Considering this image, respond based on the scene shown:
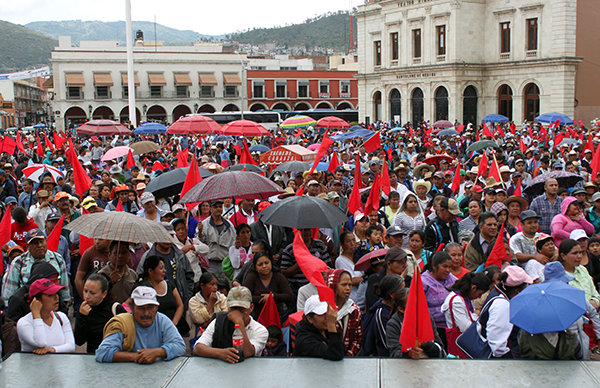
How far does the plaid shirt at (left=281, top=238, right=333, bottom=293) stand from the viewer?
6.09 metres

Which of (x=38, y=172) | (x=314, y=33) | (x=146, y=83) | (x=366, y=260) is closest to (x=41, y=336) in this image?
(x=366, y=260)

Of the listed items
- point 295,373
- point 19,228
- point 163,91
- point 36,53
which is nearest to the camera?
point 295,373

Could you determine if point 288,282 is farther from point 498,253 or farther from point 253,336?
point 498,253

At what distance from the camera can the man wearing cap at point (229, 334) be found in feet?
14.3

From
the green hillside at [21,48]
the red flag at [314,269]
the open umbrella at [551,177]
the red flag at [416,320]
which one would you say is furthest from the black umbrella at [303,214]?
the green hillside at [21,48]

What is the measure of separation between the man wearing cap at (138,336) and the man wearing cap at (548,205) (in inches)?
240

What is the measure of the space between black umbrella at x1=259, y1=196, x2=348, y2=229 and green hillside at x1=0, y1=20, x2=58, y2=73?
15625 centimetres

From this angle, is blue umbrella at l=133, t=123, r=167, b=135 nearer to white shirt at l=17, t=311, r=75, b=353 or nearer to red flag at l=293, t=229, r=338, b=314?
red flag at l=293, t=229, r=338, b=314

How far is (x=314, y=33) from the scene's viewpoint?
529ft

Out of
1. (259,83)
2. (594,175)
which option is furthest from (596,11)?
(259,83)

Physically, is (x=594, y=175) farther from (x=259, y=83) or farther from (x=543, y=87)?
(x=259, y=83)

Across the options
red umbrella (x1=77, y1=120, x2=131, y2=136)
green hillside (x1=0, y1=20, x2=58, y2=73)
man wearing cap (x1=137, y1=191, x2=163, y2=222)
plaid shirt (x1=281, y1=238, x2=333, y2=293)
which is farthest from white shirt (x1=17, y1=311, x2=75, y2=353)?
green hillside (x1=0, y1=20, x2=58, y2=73)

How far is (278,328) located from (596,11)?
39045 mm

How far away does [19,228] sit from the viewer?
24.1 feet
